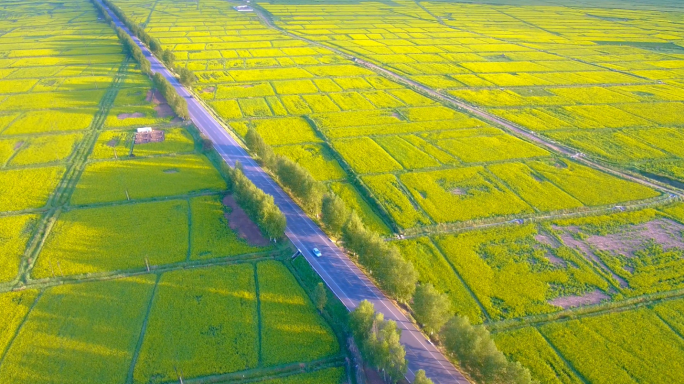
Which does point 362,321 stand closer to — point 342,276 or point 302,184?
point 342,276

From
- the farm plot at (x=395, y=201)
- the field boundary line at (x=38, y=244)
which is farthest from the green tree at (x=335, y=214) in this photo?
the field boundary line at (x=38, y=244)

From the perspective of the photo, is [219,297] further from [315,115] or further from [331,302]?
[315,115]

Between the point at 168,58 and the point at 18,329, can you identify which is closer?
the point at 18,329

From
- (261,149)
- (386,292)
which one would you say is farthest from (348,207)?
(261,149)

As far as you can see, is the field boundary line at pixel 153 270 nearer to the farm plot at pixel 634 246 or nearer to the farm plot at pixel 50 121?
the farm plot at pixel 634 246

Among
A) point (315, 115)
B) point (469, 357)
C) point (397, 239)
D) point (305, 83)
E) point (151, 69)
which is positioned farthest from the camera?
point (151, 69)

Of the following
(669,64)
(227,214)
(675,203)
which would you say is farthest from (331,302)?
(669,64)
